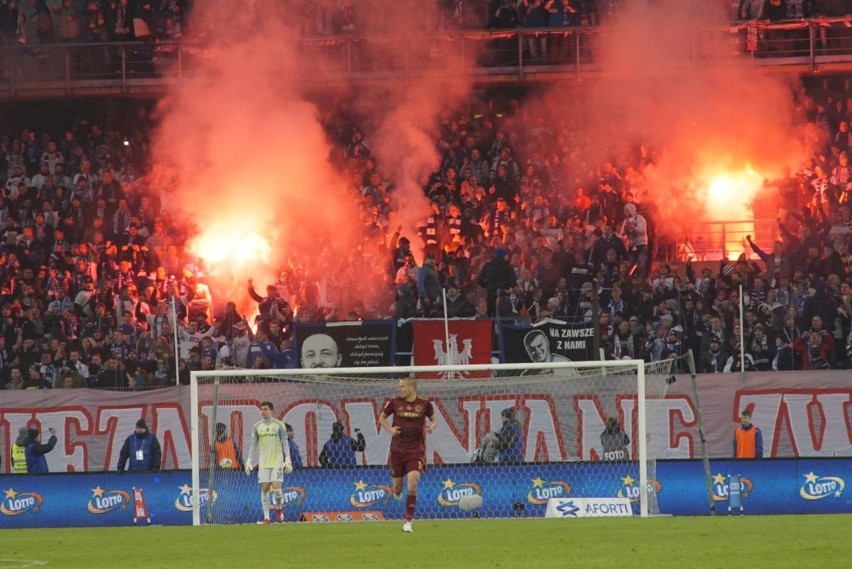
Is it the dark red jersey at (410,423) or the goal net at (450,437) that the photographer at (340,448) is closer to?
the goal net at (450,437)

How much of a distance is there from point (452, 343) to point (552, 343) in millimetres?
1272

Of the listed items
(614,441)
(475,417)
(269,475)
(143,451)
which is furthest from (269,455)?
(614,441)

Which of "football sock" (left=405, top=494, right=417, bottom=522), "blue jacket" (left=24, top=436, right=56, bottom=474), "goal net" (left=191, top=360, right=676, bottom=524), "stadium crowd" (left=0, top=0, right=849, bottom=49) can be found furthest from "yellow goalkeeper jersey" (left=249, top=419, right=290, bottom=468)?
"stadium crowd" (left=0, top=0, right=849, bottom=49)

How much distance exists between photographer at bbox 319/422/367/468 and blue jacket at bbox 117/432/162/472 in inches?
79.0

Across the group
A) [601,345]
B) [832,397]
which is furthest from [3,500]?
[832,397]

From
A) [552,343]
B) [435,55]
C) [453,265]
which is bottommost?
[552,343]

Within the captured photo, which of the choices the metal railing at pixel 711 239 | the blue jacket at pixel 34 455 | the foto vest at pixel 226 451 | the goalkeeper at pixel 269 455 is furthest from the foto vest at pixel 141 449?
the metal railing at pixel 711 239

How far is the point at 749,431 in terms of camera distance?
17891mm

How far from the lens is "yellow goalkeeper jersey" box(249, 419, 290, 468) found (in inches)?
641

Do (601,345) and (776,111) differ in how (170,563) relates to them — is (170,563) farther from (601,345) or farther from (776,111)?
(776,111)

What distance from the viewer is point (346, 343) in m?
18.8

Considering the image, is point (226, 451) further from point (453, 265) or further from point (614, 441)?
point (453, 265)

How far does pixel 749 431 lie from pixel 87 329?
9.73m

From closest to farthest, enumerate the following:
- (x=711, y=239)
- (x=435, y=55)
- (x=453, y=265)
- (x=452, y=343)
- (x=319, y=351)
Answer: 1. (x=452, y=343)
2. (x=319, y=351)
3. (x=453, y=265)
4. (x=711, y=239)
5. (x=435, y=55)
